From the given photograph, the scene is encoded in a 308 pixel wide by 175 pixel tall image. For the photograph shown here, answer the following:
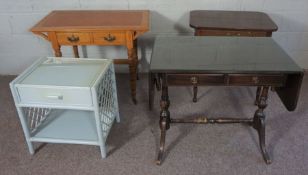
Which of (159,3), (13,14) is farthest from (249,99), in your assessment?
(13,14)

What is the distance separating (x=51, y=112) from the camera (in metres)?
2.19

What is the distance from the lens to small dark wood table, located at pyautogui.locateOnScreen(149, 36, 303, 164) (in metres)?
1.56

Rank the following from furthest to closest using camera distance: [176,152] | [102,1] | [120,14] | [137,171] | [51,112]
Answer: [102,1] < [120,14] < [51,112] < [176,152] < [137,171]

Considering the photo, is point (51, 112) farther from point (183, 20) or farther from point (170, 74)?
point (183, 20)

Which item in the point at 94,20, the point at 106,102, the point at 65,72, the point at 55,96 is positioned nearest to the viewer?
the point at 55,96

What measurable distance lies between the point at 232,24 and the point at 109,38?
103 cm

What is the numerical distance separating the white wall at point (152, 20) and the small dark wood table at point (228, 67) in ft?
3.16

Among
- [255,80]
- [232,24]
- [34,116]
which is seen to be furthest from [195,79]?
[34,116]

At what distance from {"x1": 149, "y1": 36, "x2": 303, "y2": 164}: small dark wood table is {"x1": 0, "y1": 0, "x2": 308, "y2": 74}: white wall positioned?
3.16 ft

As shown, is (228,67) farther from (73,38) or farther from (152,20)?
(152,20)

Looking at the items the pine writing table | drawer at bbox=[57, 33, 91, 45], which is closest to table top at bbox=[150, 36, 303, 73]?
the pine writing table

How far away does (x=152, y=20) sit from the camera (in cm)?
282

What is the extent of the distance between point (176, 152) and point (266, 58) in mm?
879

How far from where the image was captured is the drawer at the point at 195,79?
5.30ft
